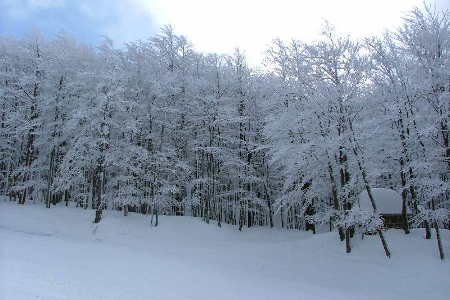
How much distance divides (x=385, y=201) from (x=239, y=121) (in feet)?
39.3

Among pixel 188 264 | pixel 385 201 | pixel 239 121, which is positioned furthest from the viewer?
pixel 239 121

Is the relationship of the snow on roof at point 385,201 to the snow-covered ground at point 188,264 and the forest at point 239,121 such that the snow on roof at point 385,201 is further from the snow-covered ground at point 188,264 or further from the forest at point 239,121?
the snow-covered ground at point 188,264

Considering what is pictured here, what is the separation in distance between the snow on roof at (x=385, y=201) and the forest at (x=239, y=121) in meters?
0.68

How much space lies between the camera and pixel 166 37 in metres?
27.5

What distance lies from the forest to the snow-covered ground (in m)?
1.32

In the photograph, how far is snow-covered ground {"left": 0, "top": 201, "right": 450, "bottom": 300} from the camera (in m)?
8.95

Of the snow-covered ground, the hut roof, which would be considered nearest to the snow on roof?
the hut roof

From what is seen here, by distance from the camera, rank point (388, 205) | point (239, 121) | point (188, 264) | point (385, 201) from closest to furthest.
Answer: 1. point (188, 264)
2. point (388, 205)
3. point (385, 201)
4. point (239, 121)

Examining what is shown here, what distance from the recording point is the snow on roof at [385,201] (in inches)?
702

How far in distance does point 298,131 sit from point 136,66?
14.6m

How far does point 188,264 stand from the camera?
1419cm

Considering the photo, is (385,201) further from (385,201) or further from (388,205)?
(388,205)

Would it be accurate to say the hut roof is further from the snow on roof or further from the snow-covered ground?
the snow-covered ground

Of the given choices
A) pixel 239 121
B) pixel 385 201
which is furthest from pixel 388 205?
pixel 239 121
